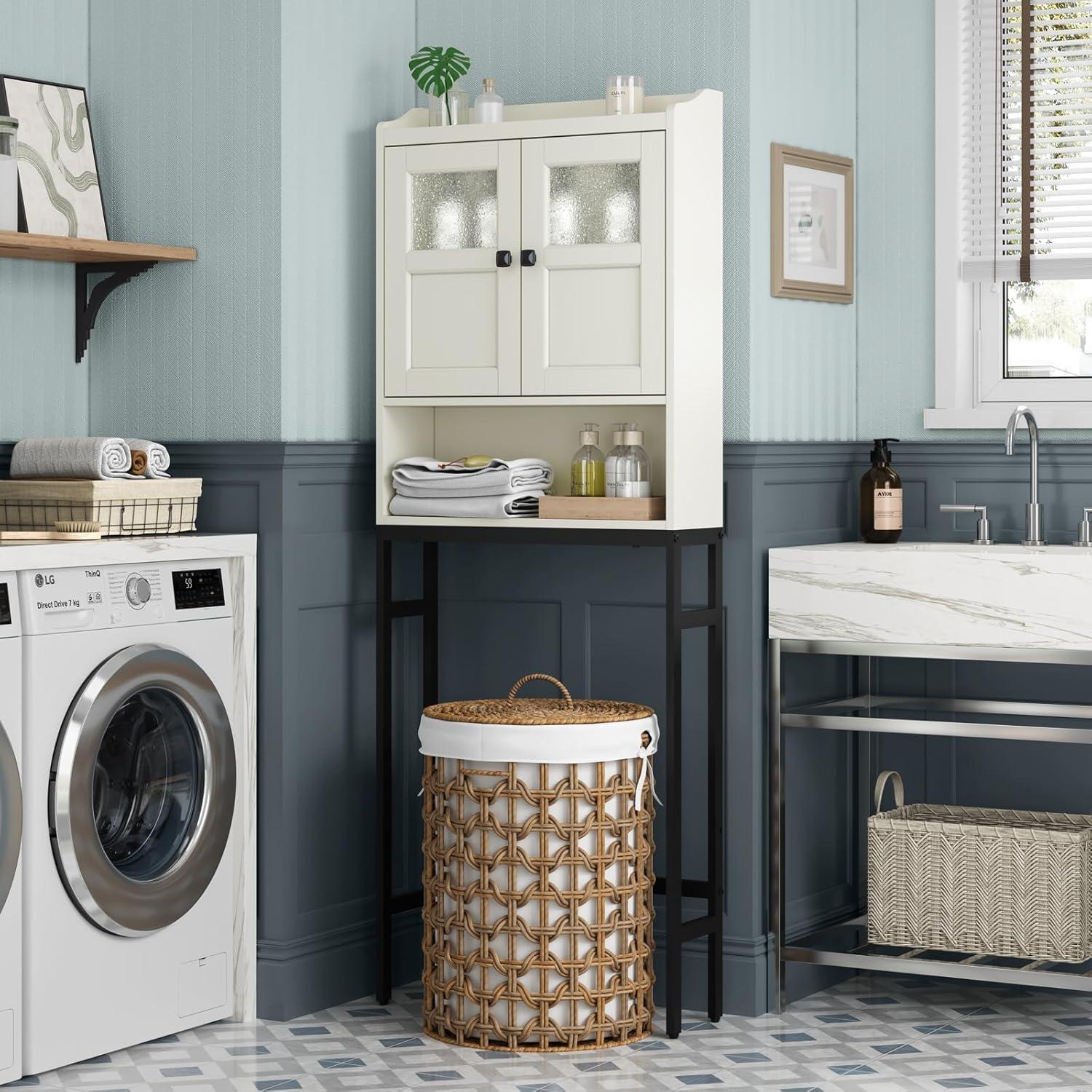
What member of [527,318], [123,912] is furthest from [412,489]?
[123,912]

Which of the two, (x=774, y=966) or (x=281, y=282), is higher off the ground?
(x=281, y=282)

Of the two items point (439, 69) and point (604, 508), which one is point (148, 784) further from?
point (439, 69)

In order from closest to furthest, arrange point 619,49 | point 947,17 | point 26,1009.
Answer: point 26,1009 → point 619,49 → point 947,17

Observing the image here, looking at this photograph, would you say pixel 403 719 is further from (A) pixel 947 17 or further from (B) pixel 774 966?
(A) pixel 947 17

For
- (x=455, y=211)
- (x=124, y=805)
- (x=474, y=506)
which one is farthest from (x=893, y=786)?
(x=124, y=805)

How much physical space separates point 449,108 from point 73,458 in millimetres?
1038

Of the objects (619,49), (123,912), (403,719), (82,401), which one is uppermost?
(619,49)

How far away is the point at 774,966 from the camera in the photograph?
3.75m

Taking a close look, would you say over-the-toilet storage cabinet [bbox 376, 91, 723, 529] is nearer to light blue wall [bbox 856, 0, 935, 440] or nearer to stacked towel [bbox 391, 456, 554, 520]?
stacked towel [bbox 391, 456, 554, 520]

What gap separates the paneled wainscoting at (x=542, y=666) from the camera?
368cm

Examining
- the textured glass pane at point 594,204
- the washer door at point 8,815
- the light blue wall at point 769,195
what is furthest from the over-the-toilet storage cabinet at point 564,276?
the washer door at point 8,815

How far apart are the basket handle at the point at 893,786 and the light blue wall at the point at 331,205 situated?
4.29 feet

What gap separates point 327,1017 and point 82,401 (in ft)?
4.58

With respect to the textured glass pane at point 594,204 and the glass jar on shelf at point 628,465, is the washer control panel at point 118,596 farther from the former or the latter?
the textured glass pane at point 594,204
